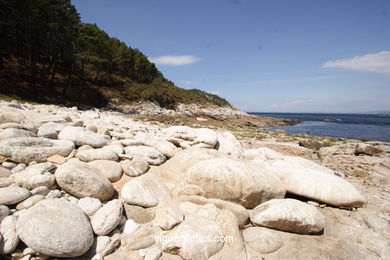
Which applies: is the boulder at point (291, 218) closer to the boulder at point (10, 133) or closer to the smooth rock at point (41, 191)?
the smooth rock at point (41, 191)

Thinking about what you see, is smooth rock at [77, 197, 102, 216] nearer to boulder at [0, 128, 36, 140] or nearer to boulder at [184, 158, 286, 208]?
boulder at [184, 158, 286, 208]

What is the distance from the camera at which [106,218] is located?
2674 mm

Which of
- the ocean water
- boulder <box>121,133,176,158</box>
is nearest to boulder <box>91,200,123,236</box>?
boulder <box>121,133,176,158</box>

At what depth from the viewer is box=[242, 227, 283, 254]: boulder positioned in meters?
2.79

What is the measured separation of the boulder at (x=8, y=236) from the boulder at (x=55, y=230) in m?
0.06

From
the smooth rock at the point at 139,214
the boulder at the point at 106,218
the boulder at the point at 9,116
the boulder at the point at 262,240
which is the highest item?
the boulder at the point at 9,116

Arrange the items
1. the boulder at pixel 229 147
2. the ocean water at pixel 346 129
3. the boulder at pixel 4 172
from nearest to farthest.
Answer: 1. the boulder at pixel 4 172
2. the boulder at pixel 229 147
3. the ocean water at pixel 346 129

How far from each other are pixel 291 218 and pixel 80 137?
16.2ft

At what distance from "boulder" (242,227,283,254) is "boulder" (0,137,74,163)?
3998 millimetres

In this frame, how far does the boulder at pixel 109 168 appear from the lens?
3801mm

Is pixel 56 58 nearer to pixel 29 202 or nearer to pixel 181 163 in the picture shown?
pixel 181 163

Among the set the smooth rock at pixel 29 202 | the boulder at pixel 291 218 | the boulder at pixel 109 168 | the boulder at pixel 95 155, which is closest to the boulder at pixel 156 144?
the boulder at pixel 95 155

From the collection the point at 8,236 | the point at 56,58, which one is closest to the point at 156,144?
the point at 8,236

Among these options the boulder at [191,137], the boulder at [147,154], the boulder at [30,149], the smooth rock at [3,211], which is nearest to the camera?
the smooth rock at [3,211]
